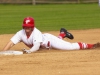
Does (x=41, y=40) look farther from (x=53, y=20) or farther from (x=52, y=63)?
(x=53, y=20)

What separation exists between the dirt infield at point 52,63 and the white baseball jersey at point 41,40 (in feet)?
0.66

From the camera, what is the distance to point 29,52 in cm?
916

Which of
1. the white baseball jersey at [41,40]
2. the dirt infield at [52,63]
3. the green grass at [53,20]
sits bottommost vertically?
the green grass at [53,20]

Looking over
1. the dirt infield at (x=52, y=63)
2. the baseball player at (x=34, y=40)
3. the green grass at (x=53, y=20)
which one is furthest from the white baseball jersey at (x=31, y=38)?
the green grass at (x=53, y=20)

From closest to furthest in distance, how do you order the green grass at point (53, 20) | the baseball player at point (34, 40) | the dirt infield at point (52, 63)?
the dirt infield at point (52, 63)
the baseball player at point (34, 40)
the green grass at point (53, 20)

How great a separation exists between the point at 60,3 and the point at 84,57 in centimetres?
2755

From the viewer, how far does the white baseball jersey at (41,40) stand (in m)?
9.31

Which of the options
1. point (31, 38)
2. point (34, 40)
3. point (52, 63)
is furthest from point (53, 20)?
point (52, 63)

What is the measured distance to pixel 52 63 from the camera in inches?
307

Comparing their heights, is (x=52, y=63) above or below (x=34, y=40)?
below

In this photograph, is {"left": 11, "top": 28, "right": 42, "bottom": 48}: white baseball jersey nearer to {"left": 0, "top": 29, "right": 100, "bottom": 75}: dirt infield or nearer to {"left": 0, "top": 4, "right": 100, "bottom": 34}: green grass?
{"left": 0, "top": 29, "right": 100, "bottom": 75}: dirt infield

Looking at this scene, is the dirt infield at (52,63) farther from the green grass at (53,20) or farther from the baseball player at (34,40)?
the green grass at (53,20)

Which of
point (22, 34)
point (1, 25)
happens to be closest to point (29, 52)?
point (22, 34)

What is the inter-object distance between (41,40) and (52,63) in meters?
1.59
